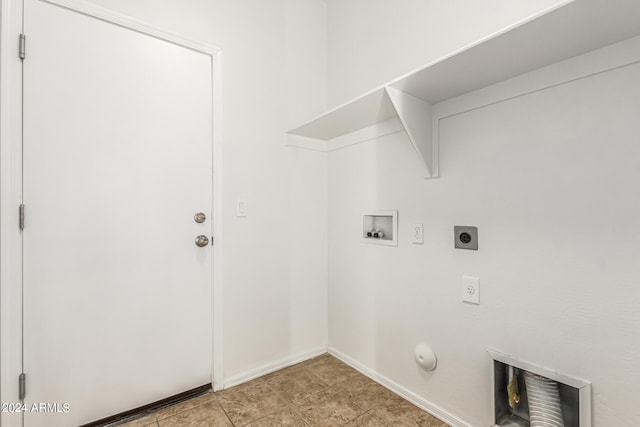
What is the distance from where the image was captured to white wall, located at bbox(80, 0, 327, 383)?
5.97 feet

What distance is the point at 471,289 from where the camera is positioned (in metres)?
1.37

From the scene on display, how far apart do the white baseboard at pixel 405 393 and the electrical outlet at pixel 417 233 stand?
0.85 metres

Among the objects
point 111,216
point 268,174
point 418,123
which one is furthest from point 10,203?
point 418,123

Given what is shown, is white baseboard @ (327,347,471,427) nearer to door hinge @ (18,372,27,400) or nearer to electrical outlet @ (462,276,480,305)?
electrical outlet @ (462,276,480,305)

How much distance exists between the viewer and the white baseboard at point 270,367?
5.92 feet

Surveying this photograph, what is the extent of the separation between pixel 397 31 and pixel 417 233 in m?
1.21

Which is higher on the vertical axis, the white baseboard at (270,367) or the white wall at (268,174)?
the white wall at (268,174)

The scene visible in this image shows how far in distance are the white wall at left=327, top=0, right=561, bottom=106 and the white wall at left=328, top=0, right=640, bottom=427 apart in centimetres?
2

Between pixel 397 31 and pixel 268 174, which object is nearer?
pixel 397 31

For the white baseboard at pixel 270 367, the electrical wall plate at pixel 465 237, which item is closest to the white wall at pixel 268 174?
the white baseboard at pixel 270 367

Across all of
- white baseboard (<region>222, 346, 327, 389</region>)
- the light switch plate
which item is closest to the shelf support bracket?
the light switch plate

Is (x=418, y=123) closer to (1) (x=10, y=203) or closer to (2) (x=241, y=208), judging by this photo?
(2) (x=241, y=208)

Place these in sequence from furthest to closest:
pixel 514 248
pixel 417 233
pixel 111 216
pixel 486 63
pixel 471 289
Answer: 1. pixel 417 233
2. pixel 111 216
3. pixel 471 289
4. pixel 514 248
5. pixel 486 63

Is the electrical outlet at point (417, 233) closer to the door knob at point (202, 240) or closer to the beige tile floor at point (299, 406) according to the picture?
the beige tile floor at point (299, 406)
